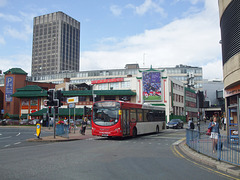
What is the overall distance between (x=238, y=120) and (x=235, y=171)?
7489 mm

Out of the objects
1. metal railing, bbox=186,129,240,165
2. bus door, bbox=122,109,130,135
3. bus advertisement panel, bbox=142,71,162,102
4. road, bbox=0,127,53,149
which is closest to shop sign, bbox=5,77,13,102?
bus advertisement panel, bbox=142,71,162,102

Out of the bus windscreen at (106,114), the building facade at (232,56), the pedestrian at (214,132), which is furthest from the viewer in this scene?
the bus windscreen at (106,114)

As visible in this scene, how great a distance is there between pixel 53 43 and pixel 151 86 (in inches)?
4518

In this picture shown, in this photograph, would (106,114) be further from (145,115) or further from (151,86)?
(151,86)

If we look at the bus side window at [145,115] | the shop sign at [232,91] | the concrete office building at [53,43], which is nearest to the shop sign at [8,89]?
the bus side window at [145,115]

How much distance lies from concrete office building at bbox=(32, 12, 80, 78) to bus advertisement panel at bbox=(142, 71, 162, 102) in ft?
341

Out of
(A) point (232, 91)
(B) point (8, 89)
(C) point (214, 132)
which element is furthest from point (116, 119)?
(B) point (8, 89)

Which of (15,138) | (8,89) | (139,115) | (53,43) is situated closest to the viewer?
(15,138)

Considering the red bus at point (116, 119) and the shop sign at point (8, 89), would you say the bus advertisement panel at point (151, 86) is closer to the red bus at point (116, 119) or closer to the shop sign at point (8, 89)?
the red bus at point (116, 119)

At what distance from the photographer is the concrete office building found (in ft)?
502

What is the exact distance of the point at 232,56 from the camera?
14.1 metres

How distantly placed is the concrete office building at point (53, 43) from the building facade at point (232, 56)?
14092 centimetres

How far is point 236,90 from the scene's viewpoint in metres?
14.6

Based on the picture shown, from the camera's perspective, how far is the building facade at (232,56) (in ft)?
44.1
